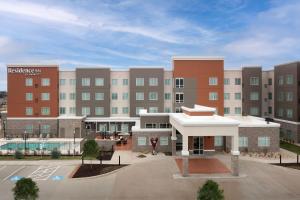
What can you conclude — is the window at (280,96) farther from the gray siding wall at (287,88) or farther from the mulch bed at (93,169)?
the mulch bed at (93,169)

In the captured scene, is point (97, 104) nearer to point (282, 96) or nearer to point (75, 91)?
point (75, 91)

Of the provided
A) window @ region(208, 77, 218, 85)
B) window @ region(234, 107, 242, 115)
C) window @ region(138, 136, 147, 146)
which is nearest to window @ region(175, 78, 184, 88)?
window @ region(208, 77, 218, 85)

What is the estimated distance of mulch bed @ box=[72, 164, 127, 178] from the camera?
3228 cm

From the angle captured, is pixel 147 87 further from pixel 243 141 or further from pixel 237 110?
pixel 243 141

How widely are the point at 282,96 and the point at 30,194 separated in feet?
165

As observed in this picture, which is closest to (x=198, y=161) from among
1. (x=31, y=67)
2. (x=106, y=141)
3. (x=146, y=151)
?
(x=146, y=151)

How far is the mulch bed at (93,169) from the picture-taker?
106ft

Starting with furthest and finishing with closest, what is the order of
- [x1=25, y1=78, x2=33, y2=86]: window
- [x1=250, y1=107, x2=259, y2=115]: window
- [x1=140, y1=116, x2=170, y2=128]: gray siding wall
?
1. [x1=250, y1=107, x2=259, y2=115]: window
2. [x1=25, y1=78, x2=33, y2=86]: window
3. [x1=140, y1=116, x2=170, y2=128]: gray siding wall

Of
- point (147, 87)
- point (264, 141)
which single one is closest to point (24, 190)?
Answer: point (264, 141)

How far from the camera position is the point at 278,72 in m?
61.3

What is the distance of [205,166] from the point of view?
115ft

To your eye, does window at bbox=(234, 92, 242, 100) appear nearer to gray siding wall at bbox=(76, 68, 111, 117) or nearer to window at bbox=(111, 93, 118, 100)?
window at bbox=(111, 93, 118, 100)

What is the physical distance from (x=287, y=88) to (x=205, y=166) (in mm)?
30646

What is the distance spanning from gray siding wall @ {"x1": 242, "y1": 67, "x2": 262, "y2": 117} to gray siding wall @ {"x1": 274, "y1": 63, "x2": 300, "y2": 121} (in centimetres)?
284
